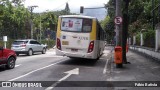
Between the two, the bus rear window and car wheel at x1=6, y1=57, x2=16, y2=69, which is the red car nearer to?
car wheel at x1=6, y1=57, x2=16, y2=69

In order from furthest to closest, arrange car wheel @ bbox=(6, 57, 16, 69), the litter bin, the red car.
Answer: the litter bin → car wheel @ bbox=(6, 57, 16, 69) → the red car

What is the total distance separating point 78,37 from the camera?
62.6 ft

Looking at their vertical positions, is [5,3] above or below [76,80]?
above

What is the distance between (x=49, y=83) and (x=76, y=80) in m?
1.46

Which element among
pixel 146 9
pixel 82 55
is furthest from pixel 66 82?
pixel 146 9

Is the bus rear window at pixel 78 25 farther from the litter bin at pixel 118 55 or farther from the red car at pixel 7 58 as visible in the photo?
the red car at pixel 7 58

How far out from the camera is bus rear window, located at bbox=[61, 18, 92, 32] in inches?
758

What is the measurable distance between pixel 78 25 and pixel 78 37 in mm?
780

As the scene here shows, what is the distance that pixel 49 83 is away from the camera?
1169 centimetres

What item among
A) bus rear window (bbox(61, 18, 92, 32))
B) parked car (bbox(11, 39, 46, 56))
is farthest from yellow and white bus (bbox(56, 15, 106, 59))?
parked car (bbox(11, 39, 46, 56))

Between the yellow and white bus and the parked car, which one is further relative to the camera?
the parked car

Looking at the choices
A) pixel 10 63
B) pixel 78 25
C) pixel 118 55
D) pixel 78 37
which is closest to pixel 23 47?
pixel 78 25

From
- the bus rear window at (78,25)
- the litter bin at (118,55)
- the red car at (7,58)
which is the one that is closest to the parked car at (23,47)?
the bus rear window at (78,25)

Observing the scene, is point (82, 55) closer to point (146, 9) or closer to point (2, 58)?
point (2, 58)
